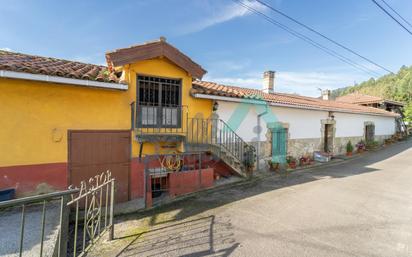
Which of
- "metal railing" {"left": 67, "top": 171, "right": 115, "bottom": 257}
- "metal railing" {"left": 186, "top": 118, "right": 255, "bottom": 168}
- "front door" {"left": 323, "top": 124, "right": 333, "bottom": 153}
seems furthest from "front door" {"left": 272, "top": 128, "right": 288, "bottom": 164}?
"metal railing" {"left": 67, "top": 171, "right": 115, "bottom": 257}

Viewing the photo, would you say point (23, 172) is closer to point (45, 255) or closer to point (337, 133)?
point (45, 255)

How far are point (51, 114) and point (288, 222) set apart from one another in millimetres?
6625

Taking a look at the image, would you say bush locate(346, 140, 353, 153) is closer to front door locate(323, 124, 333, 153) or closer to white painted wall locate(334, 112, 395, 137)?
white painted wall locate(334, 112, 395, 137)

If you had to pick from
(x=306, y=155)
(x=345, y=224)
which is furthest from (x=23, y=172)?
(x=306, y=155)

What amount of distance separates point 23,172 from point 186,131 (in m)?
4.62

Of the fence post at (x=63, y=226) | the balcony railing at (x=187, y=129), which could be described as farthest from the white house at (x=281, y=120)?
the fence post at (x=63, y=226)

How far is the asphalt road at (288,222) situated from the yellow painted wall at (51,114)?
2884 millimetres

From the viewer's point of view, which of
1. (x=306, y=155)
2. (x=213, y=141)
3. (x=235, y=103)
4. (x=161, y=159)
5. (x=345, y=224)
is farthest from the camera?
(x=306, y=155)

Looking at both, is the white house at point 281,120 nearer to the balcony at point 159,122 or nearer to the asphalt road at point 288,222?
the balcony at point 159,122

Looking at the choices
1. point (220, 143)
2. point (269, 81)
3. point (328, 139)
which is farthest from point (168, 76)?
point (328, 139)

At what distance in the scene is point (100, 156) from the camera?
650 centimetres

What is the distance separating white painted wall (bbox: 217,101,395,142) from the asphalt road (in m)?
2.58

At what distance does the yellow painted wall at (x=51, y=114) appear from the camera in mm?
5367

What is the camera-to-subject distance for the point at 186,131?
766cm
